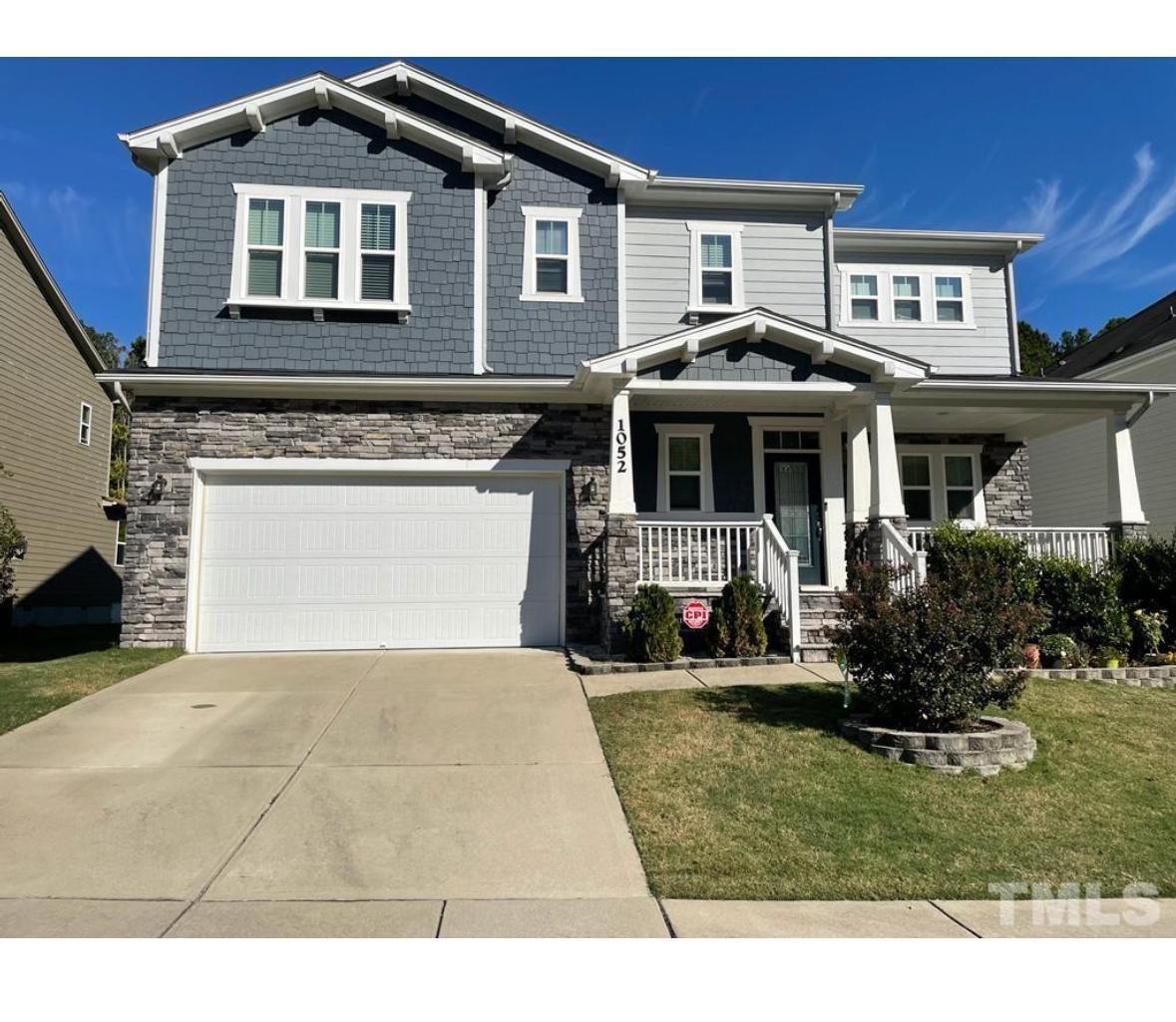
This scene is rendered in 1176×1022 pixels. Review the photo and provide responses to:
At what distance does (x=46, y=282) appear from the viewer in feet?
57.0

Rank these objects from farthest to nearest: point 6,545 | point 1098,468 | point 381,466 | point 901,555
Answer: point 1098,468 < point 6,545 < point 381,466 < point 901,555

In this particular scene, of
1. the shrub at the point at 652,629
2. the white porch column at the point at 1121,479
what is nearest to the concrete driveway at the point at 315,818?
the shrub at the point at 652,629

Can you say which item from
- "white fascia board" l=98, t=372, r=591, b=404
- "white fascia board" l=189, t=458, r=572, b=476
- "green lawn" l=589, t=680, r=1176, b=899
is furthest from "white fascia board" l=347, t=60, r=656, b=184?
"green lawn" l=589, t=680, r=1176, b=899

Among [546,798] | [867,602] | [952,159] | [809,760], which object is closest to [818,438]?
[952,159]

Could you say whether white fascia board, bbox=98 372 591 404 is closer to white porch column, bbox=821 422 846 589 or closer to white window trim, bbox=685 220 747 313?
white window trim, bbox=685 220 747 313

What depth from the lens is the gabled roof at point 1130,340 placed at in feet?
55.1

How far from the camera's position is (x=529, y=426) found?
→ 11.4 metres

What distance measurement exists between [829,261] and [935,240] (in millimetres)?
2241

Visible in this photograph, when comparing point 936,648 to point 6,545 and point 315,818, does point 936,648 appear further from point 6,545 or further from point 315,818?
point 6,545

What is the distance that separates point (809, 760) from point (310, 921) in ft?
12.1

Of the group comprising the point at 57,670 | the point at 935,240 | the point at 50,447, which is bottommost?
the point at 57,670

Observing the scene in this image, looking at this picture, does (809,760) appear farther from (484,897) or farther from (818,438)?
(818,438)

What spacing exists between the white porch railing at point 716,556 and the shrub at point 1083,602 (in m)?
3.09

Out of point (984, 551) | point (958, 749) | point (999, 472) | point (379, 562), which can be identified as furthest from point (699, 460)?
point (958, 749)
